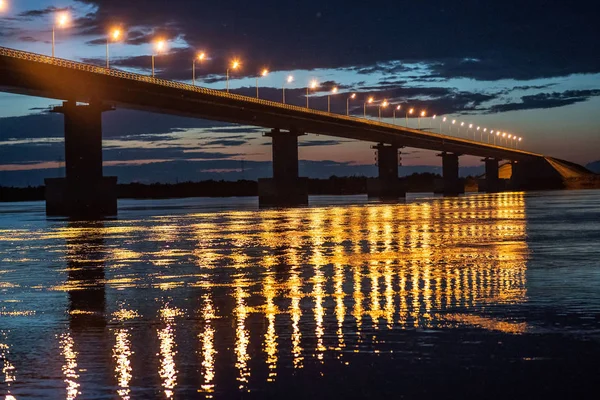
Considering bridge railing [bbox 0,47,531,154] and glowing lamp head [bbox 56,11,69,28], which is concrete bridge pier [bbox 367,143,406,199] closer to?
bridge railing [bbox 0,47,531,154]

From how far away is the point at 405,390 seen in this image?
1084 cm

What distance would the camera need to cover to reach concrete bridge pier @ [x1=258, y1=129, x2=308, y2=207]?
134m

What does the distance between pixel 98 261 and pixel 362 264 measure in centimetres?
955

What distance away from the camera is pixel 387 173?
18050 cm

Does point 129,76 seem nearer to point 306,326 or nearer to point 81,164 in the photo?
point 81,164

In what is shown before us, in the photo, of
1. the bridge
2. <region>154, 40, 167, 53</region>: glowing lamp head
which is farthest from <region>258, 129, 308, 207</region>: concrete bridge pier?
<region>154, 40, 167, 53</region>: glowing lamp head

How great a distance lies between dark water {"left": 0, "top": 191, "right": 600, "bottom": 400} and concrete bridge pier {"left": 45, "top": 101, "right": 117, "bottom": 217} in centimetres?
6287

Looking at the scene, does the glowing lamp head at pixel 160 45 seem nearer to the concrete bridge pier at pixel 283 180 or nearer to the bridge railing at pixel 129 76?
the bridge railing at pixel 129 76

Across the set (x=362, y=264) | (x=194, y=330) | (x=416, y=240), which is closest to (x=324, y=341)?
(x=194, y=330)

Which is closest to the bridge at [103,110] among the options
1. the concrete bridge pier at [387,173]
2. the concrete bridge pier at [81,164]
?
the concrete bridge pier at [81,164]

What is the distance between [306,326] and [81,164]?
81.6m

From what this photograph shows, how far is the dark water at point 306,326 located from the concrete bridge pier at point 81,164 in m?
62.9

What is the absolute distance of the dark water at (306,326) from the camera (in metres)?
11.3

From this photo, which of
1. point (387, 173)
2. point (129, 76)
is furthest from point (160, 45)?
point (387, 173)
